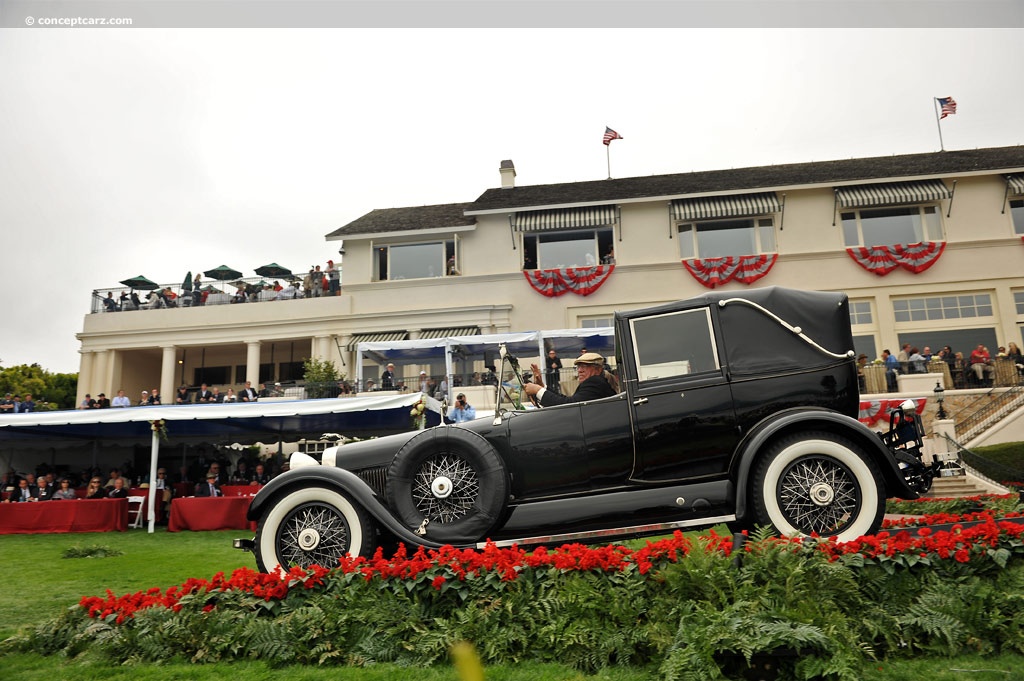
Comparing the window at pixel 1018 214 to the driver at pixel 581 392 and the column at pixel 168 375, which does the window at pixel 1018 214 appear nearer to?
the driver at pixel 581 392

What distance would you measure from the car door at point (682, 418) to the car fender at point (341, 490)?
213 cm

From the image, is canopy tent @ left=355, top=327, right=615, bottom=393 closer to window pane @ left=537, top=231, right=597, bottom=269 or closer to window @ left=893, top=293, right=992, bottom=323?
window pane @ left=537, top=231, right=597, bottom=269

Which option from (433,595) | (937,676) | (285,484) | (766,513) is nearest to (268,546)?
(285,484)

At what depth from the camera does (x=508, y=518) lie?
6.12m

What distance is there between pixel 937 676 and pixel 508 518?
11.0ft

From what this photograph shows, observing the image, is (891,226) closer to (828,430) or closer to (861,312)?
(861,312)

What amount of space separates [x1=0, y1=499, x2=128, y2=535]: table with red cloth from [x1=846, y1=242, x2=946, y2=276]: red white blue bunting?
28641 millimetres

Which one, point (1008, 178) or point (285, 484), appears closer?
point (285, 484)

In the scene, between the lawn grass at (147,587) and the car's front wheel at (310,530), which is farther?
the car's front wheel at (310,530)

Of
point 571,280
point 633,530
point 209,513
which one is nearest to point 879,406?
point 571,280

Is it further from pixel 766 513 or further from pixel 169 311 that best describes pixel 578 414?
pixel 169 311

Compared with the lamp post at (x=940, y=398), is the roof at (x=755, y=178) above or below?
above

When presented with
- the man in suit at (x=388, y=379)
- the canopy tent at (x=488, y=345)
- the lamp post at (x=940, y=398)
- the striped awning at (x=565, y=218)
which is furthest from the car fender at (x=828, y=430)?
the striped awning at (x=565, y=218)

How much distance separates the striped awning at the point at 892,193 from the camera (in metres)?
28.6
